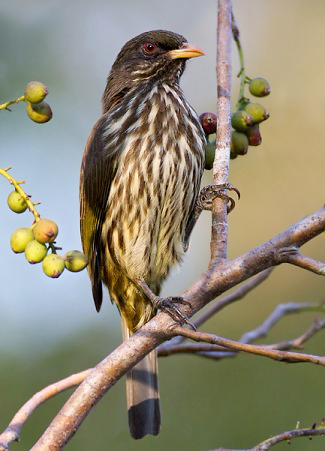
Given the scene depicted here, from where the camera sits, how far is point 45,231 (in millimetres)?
2242

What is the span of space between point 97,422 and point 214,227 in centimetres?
305

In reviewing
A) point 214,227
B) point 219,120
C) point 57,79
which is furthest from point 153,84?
point 57,79

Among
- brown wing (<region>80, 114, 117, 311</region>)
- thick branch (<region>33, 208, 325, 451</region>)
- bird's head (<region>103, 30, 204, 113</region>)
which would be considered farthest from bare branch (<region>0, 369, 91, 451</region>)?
bird's head (<region>103, 30, 204, 113</region>)

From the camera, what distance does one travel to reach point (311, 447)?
4.14 m

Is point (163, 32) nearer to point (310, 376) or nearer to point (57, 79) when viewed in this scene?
point (310, 376)

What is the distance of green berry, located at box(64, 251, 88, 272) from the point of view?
7.64 feet

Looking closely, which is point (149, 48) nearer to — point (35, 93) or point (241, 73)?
point (241, 73)

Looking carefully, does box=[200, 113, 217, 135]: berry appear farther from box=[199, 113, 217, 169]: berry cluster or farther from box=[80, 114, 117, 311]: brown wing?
box=[80, 114, 117, 311]: brown wing

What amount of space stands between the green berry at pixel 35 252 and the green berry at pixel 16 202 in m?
0.11

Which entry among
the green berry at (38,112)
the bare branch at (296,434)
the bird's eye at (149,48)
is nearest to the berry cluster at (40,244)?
the green berry at (38,112)

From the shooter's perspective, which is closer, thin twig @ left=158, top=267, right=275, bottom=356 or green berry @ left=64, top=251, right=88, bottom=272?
green berry @ left=64, top=251, right=88, bottom=272

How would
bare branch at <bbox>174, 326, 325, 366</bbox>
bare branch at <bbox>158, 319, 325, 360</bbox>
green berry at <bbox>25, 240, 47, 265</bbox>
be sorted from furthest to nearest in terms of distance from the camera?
bare branch at <bbox>158, 319, 325, 360</bbox> → green berry at <bbox>25, 240, 47, 265</bbox> → bare branch at <bbox>174, 326, 325, 366</bbox>

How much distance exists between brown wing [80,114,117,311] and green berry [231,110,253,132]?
76 cm

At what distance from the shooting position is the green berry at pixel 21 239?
7.72 ft
